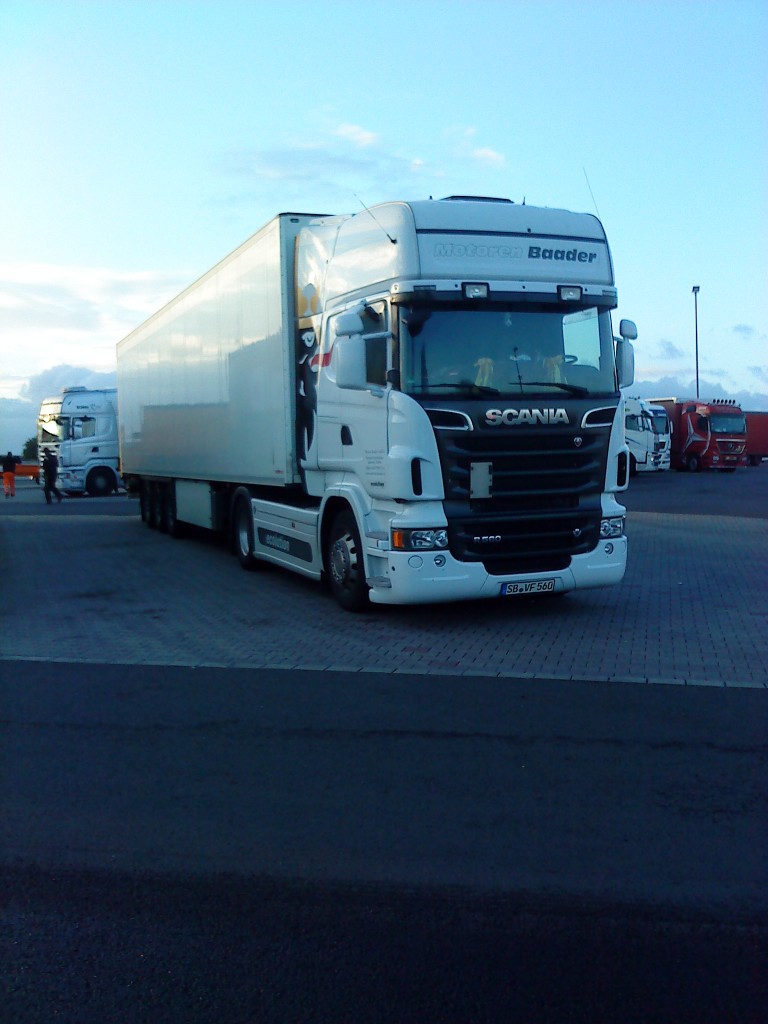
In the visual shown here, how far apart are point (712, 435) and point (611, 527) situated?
126ft

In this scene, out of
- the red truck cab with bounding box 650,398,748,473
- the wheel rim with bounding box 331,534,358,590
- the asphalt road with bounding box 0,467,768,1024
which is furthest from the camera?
the red truck cab with bounding box 650,398,748,473

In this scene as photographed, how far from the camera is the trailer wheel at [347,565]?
1034 cm

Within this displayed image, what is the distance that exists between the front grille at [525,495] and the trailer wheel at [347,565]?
121cm

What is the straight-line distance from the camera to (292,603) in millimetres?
11820

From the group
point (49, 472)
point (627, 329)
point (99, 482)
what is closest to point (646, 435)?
point (99, 482)

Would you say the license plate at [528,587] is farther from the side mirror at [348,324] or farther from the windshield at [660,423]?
the windshield at [660,423]

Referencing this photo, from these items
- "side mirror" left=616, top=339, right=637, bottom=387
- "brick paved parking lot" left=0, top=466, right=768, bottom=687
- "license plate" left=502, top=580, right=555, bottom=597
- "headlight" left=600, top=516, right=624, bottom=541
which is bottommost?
"brick paved parking lot" left=0, top=466, right=768, bottom=687

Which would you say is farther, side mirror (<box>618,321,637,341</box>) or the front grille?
side mirror (<box>618,321,637,341</box>)

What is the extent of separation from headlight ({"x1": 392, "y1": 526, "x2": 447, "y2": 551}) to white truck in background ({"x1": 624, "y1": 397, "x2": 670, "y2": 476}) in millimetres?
33387

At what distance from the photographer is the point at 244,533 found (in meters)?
14.5

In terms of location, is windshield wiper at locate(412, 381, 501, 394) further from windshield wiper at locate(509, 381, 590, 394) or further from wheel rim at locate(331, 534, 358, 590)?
wheel rim at locate(331, 534, 358, 590)

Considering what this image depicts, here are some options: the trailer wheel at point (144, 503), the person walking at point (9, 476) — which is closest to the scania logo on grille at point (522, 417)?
the trailer wheel at point (144, 503)

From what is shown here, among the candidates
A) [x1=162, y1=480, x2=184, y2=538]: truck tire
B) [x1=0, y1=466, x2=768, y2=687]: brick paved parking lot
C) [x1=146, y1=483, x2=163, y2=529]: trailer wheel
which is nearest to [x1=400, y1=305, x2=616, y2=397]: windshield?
[x1=0, y1=466, x2=768, y2=687]: brick paved parking lot

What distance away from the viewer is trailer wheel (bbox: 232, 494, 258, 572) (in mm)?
14164
